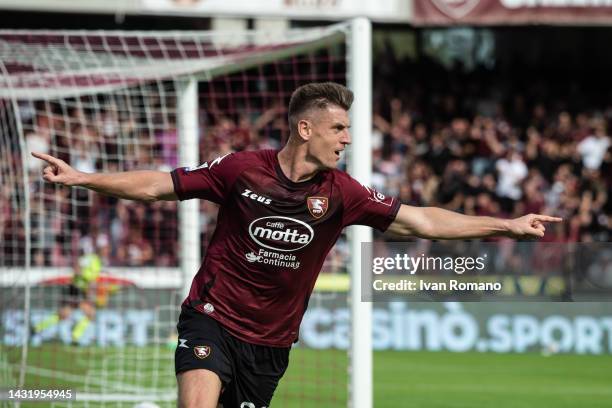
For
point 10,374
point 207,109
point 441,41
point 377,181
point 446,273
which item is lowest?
point 10,374

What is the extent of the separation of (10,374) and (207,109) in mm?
10680

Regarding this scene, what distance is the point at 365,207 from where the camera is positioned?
6543mm

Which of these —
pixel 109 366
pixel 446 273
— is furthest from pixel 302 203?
pixel 109 366

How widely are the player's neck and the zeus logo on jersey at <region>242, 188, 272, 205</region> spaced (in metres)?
0.20

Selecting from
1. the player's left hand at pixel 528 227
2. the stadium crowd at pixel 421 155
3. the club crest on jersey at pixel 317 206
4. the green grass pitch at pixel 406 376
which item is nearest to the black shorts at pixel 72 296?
the green grass pitch at pixel 406 376

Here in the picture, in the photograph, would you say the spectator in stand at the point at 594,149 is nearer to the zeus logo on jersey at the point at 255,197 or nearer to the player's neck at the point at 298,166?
the player's neck at the point at 298,166

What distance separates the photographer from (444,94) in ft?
79.3

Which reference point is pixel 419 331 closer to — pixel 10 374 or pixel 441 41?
pixel 10 374

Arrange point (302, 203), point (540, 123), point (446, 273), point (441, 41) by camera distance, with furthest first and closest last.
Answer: point (441, 41), point (540, 123), point (446, 273), point (302, 203)

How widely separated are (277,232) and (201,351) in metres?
0.79

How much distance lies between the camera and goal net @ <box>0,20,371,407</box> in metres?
10.8

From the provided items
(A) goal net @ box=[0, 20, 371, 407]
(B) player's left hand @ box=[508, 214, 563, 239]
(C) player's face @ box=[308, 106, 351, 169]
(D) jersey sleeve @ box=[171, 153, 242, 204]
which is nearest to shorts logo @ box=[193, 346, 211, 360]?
(D) jersey sleeve @ box=[171, 153, 242, 204]

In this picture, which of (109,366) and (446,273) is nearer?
(446,273)

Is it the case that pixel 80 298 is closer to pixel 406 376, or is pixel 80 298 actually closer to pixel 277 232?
pixel 406 376
